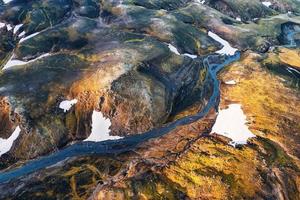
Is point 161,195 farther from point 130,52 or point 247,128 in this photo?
point 130,52

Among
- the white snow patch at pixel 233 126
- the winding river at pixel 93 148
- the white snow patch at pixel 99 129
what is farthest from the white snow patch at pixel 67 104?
the white snow patch at pixel 233 126

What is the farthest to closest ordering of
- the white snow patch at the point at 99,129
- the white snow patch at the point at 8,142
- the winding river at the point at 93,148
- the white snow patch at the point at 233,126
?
the white snow patch at the point at 99,129 < the white snow patch at the point at 233,126 < the white snow patch at the point at 8,142 < the winding river at the point at 93,148

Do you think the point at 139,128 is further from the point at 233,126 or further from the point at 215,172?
the point at 215,172

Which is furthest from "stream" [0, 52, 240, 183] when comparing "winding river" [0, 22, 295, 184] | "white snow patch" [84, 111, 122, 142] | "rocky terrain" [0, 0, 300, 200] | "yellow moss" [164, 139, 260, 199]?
"yellow moss" [164, 139, 260, 199]

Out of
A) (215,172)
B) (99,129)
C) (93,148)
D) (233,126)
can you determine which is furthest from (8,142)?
(233,126)

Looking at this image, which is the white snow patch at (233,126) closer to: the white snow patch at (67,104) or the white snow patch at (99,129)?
the white snow patch at (99,129)

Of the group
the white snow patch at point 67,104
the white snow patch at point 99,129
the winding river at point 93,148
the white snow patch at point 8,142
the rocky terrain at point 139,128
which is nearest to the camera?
the rocky terrain at point 139,128
